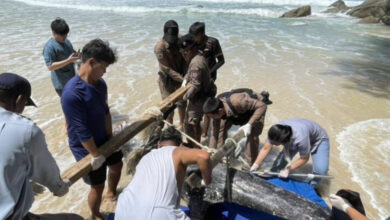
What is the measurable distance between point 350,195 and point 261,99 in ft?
5.86

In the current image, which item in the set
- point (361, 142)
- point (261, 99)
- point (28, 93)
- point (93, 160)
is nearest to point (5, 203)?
point (28, 93)

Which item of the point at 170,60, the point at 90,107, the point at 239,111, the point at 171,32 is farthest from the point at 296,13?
the point at 90,107

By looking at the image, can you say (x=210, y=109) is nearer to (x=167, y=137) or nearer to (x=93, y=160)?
(x=167, y=137)

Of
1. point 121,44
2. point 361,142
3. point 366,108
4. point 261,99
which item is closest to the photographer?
point 261,99

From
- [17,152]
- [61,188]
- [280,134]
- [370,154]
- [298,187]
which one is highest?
[17,152]

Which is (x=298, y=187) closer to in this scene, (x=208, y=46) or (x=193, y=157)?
(x=193, y=157)

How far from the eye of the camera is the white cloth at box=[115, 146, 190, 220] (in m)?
2.40

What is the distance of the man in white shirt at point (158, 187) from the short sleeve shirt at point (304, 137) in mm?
1976

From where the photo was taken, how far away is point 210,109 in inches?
163

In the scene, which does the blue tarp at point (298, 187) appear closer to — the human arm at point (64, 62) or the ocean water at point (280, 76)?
the ocean water at point (280, 76)

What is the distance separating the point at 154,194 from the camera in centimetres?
243

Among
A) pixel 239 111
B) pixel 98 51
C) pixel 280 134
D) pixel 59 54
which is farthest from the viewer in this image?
pixel 59 54

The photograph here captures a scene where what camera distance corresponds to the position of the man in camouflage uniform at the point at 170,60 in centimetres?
495

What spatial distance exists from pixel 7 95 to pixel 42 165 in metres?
0.54
